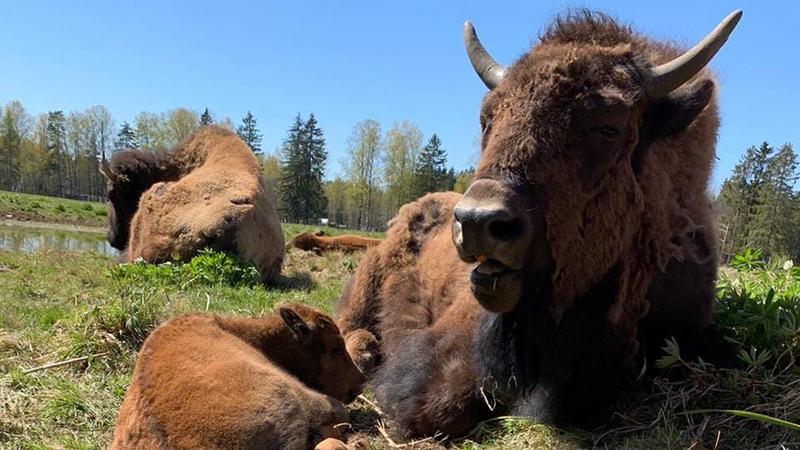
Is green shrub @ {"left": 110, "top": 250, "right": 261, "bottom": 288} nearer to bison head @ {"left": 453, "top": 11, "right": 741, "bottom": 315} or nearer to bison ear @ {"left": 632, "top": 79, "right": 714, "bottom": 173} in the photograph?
bison head @ {"left": 453, "top": 11, "right": 741, "bottom": 315}

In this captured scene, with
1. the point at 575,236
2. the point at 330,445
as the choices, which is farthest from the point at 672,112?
the point at 330,445

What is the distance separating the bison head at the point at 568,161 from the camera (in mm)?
2787

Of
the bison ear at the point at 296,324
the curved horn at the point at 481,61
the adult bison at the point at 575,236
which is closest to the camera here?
the adult bison at the point at 575,236

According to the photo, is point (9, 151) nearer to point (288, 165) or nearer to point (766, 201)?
point (288, 165)

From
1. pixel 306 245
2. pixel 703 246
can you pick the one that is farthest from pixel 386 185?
pixel 703 246

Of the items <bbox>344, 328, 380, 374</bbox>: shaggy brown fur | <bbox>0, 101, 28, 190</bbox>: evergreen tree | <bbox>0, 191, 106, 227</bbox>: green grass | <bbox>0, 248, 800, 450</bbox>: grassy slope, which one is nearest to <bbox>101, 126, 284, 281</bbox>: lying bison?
<bbox>0, 248, 800, 450</bbox>: grassy slope

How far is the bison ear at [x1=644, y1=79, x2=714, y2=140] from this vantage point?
10.6ft

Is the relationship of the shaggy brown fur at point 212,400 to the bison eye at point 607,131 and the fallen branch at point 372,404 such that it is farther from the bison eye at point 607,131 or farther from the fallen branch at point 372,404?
the bison eye at point 607,131

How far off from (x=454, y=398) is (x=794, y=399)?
170 centimetres

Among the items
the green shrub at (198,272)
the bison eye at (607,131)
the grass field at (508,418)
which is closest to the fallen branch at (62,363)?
the grass field at (508,418)

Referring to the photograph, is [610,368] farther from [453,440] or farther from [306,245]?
[306,245]

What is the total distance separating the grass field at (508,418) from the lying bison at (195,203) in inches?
93.8

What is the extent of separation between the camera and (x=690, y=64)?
10.3 feet

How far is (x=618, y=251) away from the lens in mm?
3127
